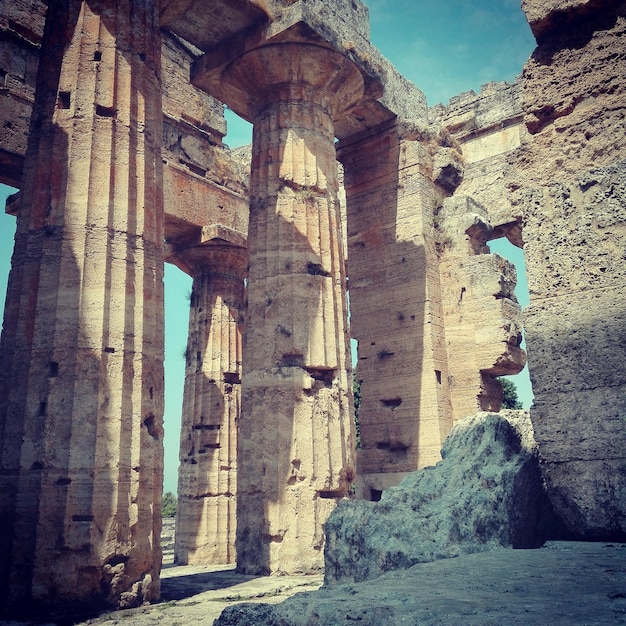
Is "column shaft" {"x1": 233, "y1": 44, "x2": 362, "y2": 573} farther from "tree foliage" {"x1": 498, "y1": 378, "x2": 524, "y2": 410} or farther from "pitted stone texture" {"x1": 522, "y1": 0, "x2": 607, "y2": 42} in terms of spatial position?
"tree foliage" {"x1": 498, "y1": 378, "x2": 524, "y2": 410}

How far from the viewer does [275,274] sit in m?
9.73

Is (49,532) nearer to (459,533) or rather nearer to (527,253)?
(459,533)

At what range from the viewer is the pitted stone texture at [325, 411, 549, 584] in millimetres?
3898

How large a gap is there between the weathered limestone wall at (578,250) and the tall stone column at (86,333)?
4.37m

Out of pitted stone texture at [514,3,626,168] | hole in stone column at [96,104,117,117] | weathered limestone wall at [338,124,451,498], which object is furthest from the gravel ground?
weathered limestone wall at [338,124,451,498]

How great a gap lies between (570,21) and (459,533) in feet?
11.6

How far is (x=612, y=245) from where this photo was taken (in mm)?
3949

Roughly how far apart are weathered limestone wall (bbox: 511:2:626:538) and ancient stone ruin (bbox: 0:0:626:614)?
0.04 feet

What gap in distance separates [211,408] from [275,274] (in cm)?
411

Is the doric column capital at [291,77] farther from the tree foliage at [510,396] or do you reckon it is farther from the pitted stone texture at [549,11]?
the tree foliage at [510,396]

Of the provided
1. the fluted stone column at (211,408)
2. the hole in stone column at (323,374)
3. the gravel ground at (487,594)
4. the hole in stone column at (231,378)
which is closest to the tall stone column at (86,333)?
the hole in stone column at (323,374)

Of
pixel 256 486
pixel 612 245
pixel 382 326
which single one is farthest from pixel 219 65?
pixel 612 245

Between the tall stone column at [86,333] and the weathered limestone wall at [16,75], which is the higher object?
the weathered limestone wall at [16,75]

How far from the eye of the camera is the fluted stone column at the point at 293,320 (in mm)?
8789
